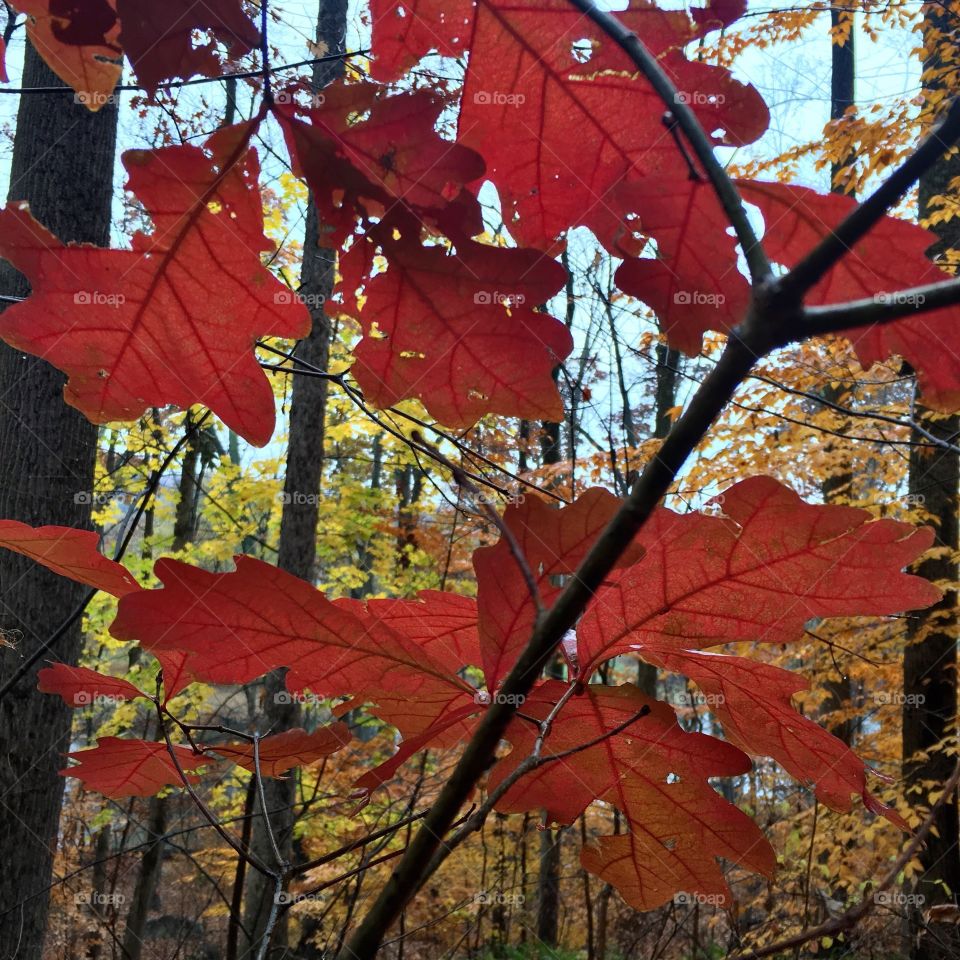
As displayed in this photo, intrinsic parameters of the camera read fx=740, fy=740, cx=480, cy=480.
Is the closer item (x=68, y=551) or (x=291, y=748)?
(x=68, y=551)

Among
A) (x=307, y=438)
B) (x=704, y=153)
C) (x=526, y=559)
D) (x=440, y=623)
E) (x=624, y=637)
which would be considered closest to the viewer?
(x=704, y=153)

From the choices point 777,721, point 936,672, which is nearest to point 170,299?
point 777,721

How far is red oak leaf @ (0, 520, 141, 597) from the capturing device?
2.03ft

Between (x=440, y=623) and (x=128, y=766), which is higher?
(x=440, y=623)

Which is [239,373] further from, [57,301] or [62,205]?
[62,205]

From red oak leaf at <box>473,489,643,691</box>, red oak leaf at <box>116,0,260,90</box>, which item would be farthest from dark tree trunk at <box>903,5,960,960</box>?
red oak leaf at <box>116,0,260,90</box>

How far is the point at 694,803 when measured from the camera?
26.6 inches

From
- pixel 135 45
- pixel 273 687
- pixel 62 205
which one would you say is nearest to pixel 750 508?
pixel 135 45

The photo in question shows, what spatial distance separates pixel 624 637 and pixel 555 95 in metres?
0.44

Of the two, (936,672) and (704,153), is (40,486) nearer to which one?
(704,153)

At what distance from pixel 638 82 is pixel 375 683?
1.73ft

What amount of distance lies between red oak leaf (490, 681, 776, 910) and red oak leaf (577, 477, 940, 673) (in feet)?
0.23

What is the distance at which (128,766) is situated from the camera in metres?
0.79

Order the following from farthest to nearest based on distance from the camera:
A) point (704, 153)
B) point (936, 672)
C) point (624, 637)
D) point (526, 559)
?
point (936, 672) < point (624, 637) < point (526, 559) < point (704, 153)
